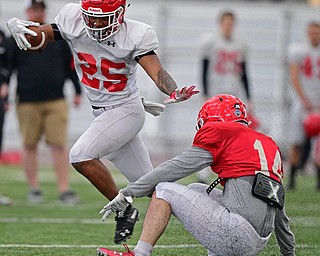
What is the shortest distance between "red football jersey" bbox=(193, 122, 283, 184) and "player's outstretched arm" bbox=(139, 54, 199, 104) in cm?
40

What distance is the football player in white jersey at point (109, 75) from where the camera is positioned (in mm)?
5840

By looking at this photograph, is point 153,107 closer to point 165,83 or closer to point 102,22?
point 165,83

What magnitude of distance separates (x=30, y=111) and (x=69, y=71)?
0.55 meters

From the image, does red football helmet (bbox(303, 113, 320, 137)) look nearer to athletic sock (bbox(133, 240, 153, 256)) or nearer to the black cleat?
the black cleat

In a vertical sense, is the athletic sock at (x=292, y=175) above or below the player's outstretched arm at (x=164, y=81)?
below

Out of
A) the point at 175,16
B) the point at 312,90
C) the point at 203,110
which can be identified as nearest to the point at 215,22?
the point at 175,16

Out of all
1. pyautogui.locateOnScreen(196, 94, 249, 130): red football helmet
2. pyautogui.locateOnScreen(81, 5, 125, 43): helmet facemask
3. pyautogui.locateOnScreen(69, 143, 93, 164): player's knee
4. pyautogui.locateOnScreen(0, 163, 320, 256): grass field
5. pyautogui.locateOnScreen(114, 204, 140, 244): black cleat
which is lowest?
pyautogui.locateOnScreen(0, 163, 320, 256): grass field

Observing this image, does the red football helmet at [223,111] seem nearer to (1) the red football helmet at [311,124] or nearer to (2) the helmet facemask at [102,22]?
(2) the helmet facemask at [102,22]

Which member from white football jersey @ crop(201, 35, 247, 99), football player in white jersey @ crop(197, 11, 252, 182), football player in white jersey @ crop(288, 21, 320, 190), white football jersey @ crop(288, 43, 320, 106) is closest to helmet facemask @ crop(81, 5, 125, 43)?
football player in white jersey @ crop(197, 11, 252, 182)

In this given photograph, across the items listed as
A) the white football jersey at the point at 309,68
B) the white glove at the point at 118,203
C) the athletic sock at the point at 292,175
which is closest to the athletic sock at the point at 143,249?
the white glove at the point at 118,203

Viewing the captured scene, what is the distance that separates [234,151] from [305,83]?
634 cm

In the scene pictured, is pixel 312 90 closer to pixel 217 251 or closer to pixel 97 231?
pixel 97 231

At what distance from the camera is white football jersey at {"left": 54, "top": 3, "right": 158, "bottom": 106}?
597 centimetres

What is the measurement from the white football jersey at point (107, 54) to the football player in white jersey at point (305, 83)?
486cm
